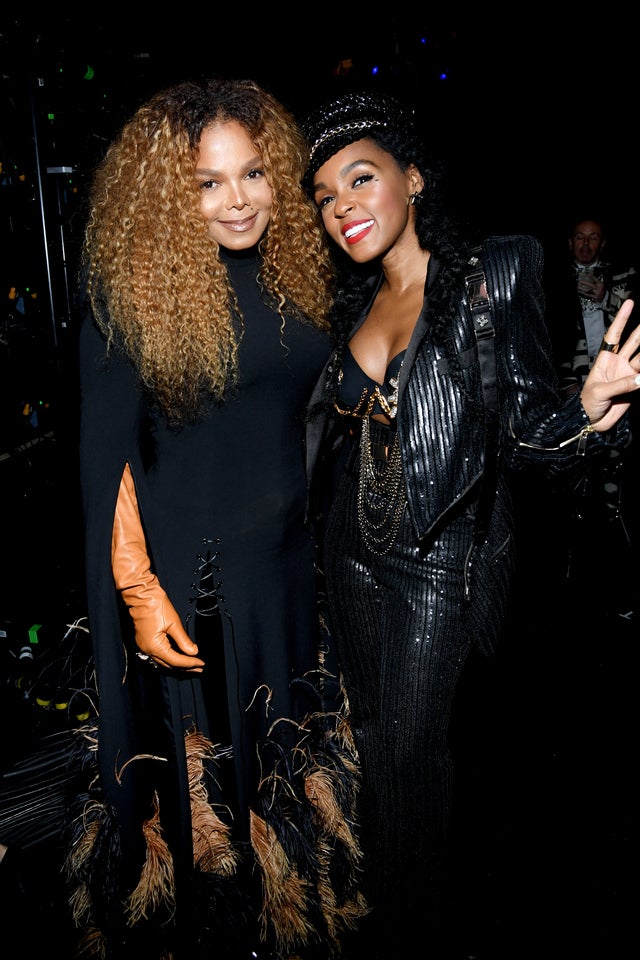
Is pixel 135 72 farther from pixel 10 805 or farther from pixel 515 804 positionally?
pixel 515 804

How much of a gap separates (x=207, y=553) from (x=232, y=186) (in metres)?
0.94

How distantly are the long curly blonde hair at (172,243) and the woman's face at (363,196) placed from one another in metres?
0.10

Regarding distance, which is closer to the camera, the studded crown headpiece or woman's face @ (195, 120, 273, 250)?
woman's face @ (195, 120, 273, 250)

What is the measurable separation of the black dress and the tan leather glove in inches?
1.2

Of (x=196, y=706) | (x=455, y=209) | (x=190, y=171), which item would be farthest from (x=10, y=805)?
(x=455, y=209)

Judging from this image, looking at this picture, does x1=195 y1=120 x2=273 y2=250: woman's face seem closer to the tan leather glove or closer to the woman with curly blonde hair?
the woman with curly blonde hair

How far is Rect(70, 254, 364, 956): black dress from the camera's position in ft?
5.80

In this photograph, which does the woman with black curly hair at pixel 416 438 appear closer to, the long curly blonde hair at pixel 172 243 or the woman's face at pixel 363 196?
the woman's face at pixel 363 196

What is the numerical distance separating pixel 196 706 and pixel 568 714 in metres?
1.90

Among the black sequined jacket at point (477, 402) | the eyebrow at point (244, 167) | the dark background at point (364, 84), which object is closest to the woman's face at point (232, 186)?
the eyebrow at point (244, 167)

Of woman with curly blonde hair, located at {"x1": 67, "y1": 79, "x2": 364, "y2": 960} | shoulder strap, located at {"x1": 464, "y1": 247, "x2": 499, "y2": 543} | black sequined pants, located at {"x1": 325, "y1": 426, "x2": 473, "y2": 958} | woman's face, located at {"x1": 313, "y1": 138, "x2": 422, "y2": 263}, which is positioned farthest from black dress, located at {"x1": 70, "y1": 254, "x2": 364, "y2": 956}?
shoulder strap, located at {"x1": 464, "y1": 247, "x2": 499, "y2": 543}

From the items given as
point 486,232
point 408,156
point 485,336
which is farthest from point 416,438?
point 486,232

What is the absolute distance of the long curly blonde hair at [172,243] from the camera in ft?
5.51

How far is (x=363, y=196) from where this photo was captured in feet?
6.01
